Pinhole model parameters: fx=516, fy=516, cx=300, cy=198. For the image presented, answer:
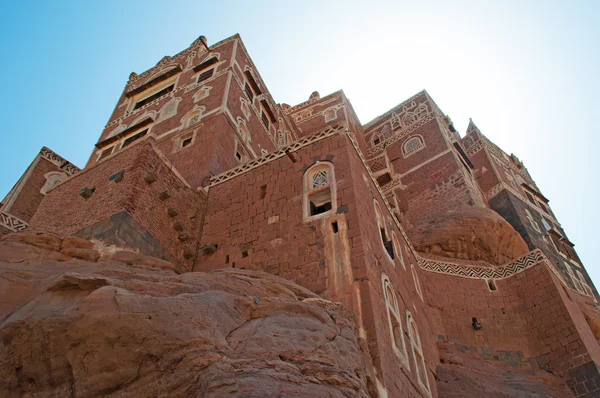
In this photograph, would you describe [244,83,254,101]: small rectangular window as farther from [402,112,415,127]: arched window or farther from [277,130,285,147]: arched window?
[402,112,415,127]: arched window

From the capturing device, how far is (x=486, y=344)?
45.8ft

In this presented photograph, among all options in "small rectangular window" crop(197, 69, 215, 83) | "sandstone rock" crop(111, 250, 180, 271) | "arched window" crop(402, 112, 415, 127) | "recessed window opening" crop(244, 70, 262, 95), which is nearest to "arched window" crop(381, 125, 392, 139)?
"arched window" crop(402, 112, 415, 127)

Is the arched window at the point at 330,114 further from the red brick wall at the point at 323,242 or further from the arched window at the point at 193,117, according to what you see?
the red brick wall at the point at 323,242

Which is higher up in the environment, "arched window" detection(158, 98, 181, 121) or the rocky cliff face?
"arched window" detection(158, 98, 181, 121)

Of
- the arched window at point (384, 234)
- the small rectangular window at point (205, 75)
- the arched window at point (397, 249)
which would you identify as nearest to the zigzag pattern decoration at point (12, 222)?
the small rectangular window at point (205, 75)

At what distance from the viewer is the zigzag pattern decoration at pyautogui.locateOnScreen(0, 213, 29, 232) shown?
662 inches

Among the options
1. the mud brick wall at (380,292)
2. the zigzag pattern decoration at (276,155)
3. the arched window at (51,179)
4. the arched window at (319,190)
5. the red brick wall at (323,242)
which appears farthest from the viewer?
the arched window at (51,179)

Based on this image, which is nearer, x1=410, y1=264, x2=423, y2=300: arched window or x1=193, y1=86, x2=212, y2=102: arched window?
x1=410, y1=264, x2=423, y2=300: arched window

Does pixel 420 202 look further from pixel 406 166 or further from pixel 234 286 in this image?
pixel 234 286

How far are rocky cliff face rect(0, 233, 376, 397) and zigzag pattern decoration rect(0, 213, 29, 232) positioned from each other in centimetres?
1177

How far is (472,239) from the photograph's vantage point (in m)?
18.2

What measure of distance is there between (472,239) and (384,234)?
747 cm

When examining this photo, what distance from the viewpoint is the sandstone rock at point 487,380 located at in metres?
10.9

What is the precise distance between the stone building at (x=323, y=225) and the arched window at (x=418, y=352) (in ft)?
0.20
